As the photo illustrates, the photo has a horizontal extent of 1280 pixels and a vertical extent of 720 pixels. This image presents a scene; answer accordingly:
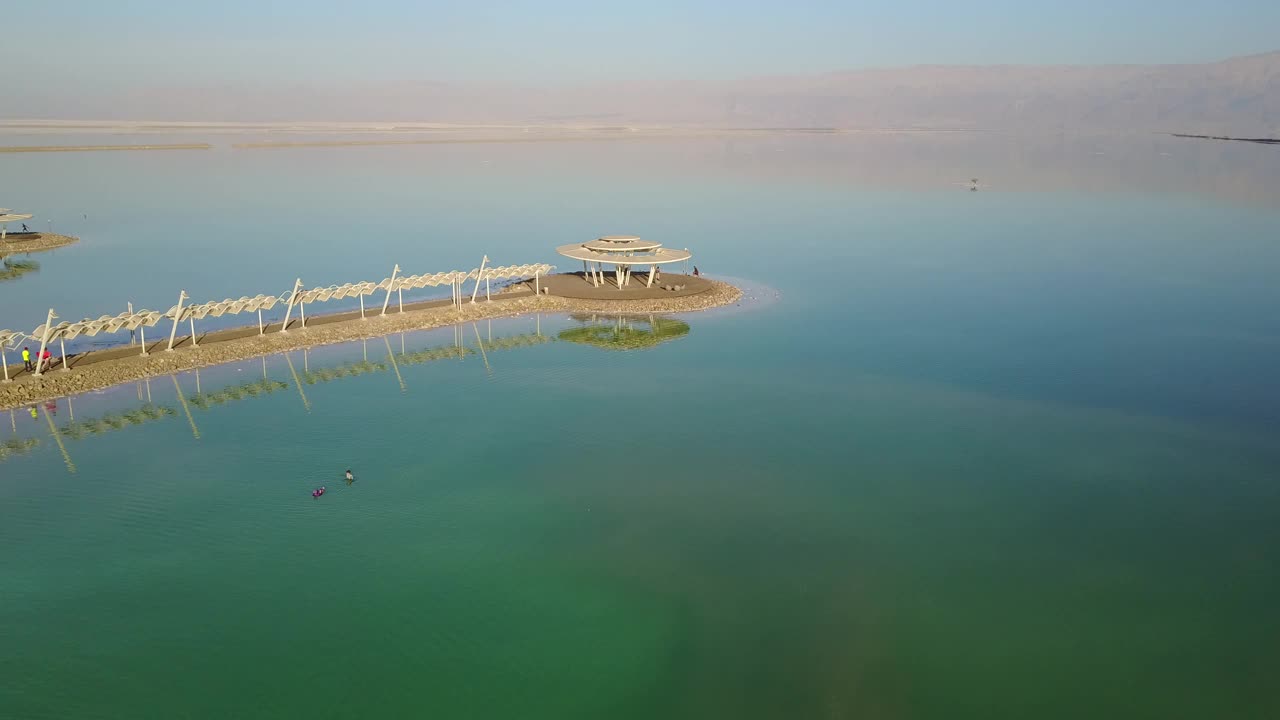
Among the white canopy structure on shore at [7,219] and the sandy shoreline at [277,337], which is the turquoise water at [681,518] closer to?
the sandy shoreline at [277,337]

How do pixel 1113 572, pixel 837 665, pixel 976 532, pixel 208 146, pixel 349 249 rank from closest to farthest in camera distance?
pixel 837 665
pixel 1113 572
pixel 976 532
pixel 349 249
pixel 208 146

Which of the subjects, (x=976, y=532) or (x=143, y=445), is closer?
(x=976, y=532)

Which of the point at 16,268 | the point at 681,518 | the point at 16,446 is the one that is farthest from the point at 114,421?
the point at 16,268

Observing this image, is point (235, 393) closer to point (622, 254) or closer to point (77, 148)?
point (622, 254)

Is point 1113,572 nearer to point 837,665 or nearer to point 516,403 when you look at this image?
point 837,665

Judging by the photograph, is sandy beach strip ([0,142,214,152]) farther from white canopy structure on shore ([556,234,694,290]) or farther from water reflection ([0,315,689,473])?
water reflection ([0,315,689,473])

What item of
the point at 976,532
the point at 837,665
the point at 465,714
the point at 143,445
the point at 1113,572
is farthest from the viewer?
the point at 143,445

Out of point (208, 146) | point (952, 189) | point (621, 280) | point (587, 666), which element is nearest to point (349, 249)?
point (621, 280)
